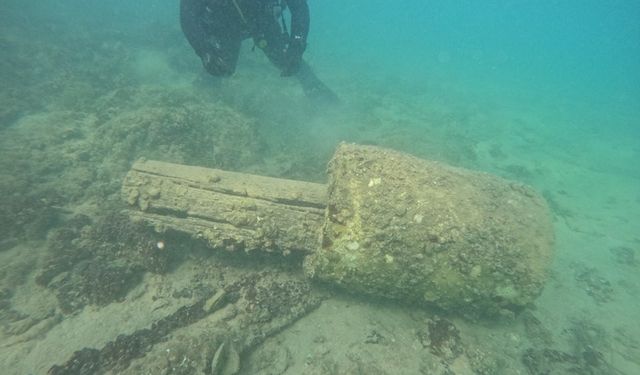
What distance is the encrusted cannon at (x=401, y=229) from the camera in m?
3.44

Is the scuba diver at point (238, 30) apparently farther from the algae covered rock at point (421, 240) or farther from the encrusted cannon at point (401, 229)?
the algae covered rock at point (421, 240)

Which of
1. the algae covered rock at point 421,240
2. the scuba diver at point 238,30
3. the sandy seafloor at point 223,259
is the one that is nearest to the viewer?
the algae covered rock at point 421,240

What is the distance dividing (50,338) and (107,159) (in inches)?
173

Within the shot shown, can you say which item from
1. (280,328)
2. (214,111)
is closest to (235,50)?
(214,111)

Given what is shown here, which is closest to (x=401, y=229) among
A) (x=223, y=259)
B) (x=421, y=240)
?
(x=421, y=240)

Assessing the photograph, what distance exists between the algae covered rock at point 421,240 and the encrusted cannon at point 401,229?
0.03ft

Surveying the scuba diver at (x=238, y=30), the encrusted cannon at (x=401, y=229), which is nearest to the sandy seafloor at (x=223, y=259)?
the encrusted cannon at (x=401, y=229)

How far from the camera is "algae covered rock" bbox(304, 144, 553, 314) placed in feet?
11.3

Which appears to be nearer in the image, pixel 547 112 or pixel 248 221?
pixel 248 221

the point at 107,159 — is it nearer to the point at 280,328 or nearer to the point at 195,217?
the point at 195,217

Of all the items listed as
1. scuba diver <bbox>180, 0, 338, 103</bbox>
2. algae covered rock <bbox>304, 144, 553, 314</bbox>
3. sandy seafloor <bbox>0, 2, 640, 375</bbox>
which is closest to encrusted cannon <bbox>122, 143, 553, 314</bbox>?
algae covered rock <bbox>304, 144, 553, 314</bbox>

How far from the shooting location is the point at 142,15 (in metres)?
26.0

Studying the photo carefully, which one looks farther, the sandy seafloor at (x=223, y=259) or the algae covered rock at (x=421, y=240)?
the sandy seafloor at (x=223, y=259)

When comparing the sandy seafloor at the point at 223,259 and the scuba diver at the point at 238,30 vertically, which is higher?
the scuba diver at the point at 238,30
